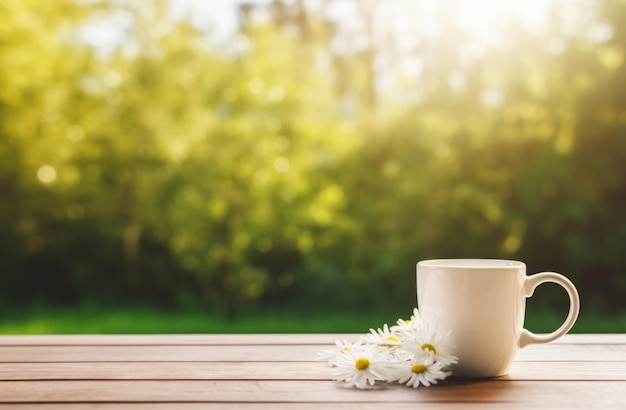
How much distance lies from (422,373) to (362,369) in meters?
0.08

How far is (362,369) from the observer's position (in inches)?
39.0

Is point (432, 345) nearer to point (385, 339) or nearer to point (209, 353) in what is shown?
point (385, 339)

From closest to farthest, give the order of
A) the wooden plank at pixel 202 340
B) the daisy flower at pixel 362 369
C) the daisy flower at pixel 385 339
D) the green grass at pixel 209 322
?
the daisy flower at pixel 362 369
the daisy flower at pixel 385 339
the wooden plank at pixel 202 340
the green grass at pixel 209 322

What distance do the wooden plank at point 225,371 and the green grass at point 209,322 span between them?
413 centimetres

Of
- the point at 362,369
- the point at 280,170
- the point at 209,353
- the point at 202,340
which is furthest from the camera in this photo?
the point at 280,170

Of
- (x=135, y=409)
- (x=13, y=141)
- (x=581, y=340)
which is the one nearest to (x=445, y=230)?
(x=13, y=141)

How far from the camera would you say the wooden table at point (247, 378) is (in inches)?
35.3

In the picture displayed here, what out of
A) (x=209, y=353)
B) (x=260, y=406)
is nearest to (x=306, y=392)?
(x=260, y=406)

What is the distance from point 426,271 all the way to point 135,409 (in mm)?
450

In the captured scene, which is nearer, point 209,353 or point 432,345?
point 432,345

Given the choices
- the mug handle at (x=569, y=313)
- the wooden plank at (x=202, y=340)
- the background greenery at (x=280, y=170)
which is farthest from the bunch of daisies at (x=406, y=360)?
the background greenery at (x=280, y=170)

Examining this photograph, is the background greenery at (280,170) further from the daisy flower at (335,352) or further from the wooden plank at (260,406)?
the wooden plank at (260,406)

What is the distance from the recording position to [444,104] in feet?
19.4

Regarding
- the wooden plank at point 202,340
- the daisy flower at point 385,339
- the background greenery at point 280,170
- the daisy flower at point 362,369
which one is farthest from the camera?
the background greenery at point 280,170
